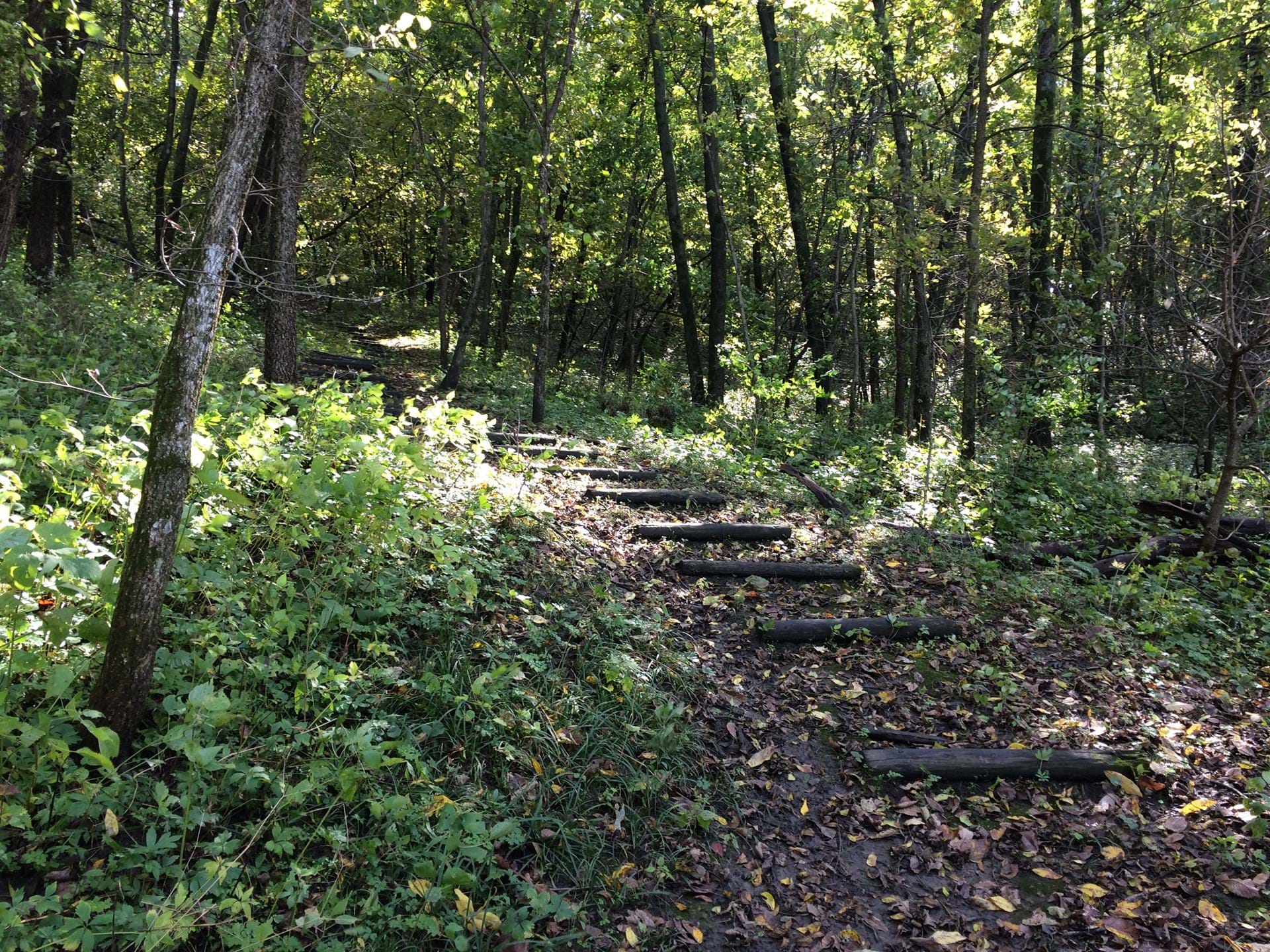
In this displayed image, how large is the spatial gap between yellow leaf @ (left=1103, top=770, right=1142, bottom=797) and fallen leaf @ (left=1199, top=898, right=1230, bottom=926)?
77 centimetres

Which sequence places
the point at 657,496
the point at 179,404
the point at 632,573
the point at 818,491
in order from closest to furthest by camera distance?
the point at 179,404 → the point at 632,573 → the point at 657,496 → the point at 818,491

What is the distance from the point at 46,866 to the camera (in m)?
2.66

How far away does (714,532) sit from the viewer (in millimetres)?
7590

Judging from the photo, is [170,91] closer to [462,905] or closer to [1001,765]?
[462,905]

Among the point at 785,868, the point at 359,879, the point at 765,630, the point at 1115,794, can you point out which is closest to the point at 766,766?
the point at 785,868

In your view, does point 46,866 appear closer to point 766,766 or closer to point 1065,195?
point 766,766

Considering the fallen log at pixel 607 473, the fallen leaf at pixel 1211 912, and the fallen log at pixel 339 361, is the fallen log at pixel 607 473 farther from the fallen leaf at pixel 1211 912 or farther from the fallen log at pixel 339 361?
the fallen log at pixel 339 361

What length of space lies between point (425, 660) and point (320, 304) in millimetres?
22242

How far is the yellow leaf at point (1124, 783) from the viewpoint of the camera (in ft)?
14.6

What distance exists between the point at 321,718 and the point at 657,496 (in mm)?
5172

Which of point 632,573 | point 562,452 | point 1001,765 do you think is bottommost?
point 1001,765

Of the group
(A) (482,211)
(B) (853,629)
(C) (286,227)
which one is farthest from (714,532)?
(A) (482,211)

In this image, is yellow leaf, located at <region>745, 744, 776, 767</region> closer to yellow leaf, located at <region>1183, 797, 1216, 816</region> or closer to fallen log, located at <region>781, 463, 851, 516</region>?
yellow leaf, located at <region>1183, 797, 1216, 816</region>

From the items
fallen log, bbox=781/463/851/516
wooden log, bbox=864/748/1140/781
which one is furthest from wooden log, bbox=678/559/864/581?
wooden log, bbox=864/748/1140/781
